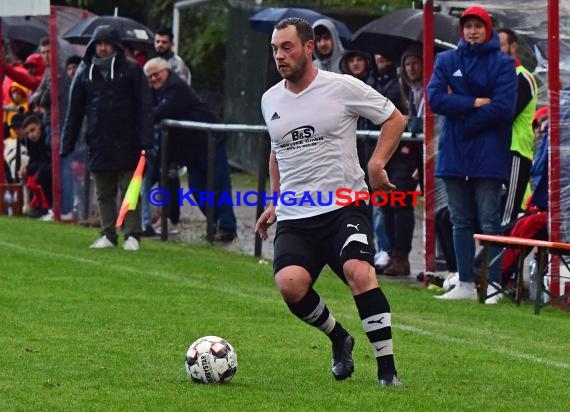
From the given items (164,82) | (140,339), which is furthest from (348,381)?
(164,82)

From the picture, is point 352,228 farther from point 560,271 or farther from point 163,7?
point 163,7

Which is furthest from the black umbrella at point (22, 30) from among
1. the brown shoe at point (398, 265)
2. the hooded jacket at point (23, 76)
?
the brown shoe at point (398, 265)

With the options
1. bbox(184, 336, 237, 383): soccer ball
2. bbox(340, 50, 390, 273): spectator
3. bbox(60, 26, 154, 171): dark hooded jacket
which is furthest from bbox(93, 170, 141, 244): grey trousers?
bbox(184, 336, 237, 383): soccer ball

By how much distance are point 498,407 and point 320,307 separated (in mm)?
1287

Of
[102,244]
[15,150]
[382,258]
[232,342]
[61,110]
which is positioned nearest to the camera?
[232,342]

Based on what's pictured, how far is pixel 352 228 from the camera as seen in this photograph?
28.3ft

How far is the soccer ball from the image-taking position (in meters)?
8.45

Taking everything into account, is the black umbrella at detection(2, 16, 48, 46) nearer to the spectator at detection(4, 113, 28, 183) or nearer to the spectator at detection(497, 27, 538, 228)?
the spectator at detection(4, 113, 28, 183)

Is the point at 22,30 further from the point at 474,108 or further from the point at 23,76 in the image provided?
the point at 474,108

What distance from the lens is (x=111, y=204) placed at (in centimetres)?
1650

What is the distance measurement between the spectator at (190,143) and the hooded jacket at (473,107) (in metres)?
4.97

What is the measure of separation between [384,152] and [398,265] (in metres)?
6.75

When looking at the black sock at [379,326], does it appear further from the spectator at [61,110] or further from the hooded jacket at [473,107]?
the spectator at [61,110]

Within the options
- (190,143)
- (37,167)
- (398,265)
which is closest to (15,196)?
(37,167)
